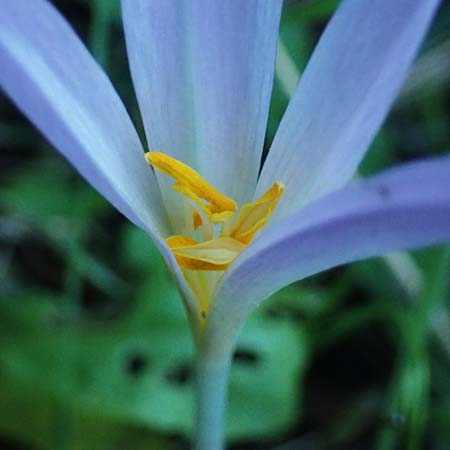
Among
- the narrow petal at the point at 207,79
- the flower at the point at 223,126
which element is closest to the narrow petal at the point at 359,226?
the flower at the point at 223,126

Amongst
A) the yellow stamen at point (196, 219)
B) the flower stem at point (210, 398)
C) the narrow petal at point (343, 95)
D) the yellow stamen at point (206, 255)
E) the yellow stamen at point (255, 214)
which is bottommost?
the flower stem at point (210, 398)

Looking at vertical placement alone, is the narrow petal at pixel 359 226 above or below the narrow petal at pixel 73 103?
below

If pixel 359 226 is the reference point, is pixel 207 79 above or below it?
above

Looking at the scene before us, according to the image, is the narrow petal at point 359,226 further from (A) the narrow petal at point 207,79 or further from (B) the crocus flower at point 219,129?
(A) the narrow petal at point 207,79

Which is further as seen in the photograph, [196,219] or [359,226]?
[196,219]

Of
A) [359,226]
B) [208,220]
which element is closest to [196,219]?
[208,220]

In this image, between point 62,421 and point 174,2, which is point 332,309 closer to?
point 62,421

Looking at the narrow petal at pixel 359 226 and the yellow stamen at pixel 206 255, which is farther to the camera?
the yellow stamen at pixel 206 255

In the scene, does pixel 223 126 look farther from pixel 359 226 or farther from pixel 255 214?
pixel 359 226
